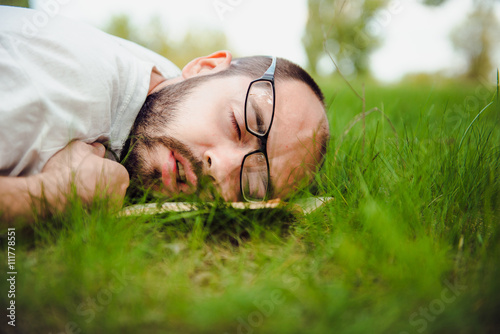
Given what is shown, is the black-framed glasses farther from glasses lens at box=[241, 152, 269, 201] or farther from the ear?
the ear

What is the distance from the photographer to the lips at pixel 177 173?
157cm

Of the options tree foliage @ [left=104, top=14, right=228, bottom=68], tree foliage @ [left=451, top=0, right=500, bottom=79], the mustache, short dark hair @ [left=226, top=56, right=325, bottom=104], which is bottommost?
tree foliage @ [left=104, top=14, right=228, bottom=68]

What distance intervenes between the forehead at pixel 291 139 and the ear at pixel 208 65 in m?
0.43

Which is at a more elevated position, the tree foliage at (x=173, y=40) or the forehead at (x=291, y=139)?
the forehead at (x=291, y=139)

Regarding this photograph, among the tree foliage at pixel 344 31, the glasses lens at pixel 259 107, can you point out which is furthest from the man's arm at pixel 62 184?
the tree foliage at pixel 344 31

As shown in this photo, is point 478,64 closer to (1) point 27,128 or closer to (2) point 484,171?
(2) point 484,171

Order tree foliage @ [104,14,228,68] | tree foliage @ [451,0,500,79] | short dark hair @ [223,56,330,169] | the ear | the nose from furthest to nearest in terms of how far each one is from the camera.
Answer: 1. tree foliage @ [104,14,228,68]
2. tree foliage @ [451,0,500,79]
3. the ear
4. short dark hair @ [223,56,330,169]
5. the nose

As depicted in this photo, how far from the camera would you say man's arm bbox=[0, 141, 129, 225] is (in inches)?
45.9

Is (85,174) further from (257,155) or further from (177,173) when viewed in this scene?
(257,155)

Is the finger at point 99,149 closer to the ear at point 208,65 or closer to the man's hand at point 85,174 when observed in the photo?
the man's hand at point 85,174

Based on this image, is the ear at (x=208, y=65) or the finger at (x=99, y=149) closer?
the finger at (x=99, y=149)

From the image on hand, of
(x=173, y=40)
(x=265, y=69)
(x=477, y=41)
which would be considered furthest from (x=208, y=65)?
(x=173, y=40)

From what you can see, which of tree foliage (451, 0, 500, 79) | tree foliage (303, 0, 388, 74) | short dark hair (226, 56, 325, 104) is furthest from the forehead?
tree foliage (451, 0, 500, 79)

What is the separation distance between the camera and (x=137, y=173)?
1636 mm
